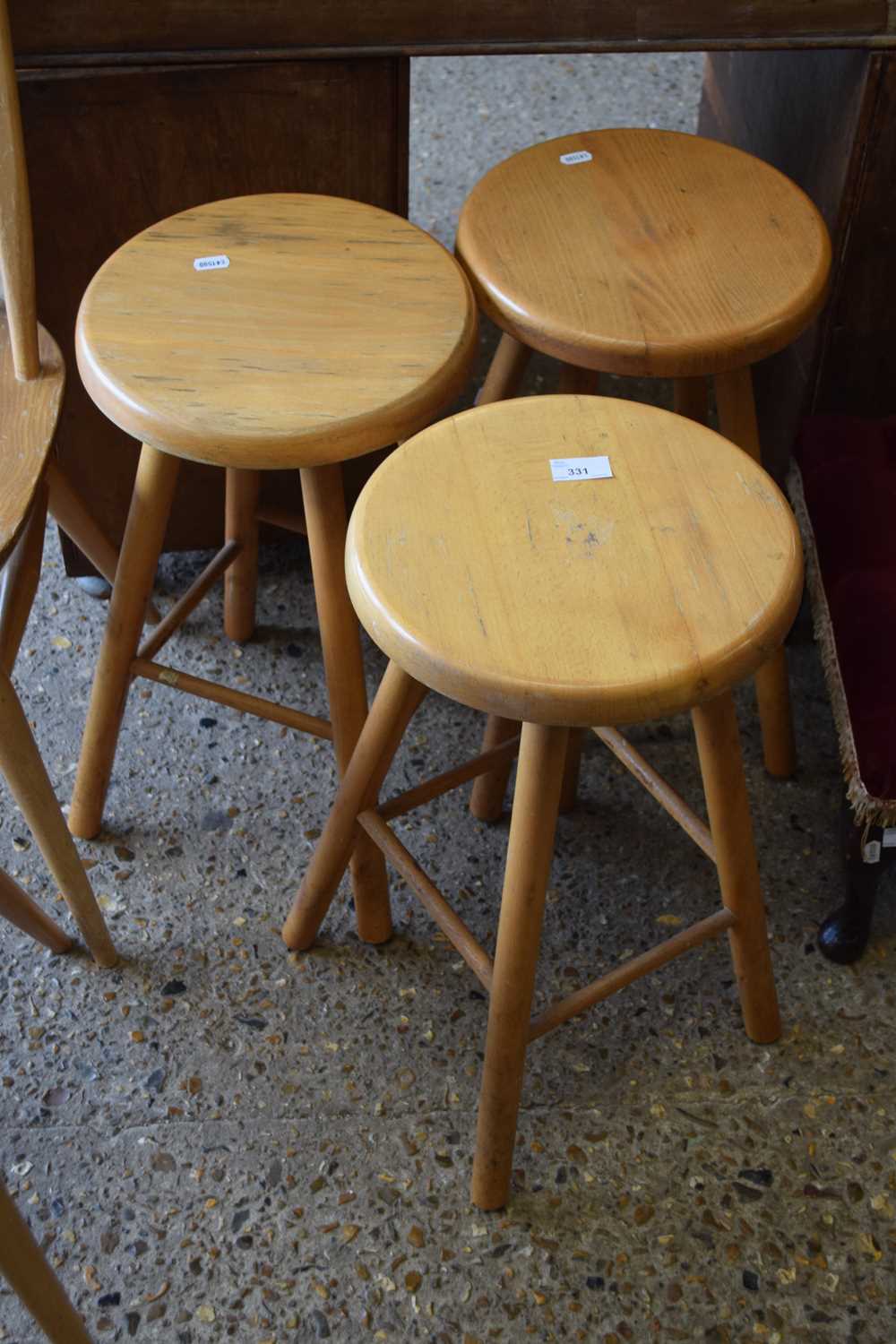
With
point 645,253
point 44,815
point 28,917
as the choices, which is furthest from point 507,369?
point 28,917

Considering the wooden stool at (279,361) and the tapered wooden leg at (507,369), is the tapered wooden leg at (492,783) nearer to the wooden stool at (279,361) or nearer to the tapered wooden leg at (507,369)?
the wooden stool at (279,361)

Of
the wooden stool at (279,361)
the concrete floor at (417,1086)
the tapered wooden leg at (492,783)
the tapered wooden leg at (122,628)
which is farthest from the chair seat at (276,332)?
the concrete floor at (417,1086)

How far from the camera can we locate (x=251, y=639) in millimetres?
2059

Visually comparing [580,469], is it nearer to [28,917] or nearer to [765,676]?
[765,676]

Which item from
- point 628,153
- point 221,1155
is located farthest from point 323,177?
point 221,1155

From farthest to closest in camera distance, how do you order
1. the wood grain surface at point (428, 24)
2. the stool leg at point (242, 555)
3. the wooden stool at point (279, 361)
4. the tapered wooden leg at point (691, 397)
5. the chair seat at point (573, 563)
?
the stool leg at point (242, 555) < the tapered wooden leg at point (691, 397) < the wood grain surface at point (428, 24) < the wooden stool at point (279, 361) < the chair seat at point (573, 563)

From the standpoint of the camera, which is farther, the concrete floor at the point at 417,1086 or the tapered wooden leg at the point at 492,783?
the tapered wooden leg at the point at 492,783

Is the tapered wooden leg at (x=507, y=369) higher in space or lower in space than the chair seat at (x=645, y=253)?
lower

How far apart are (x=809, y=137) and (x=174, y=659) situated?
3.86 ft

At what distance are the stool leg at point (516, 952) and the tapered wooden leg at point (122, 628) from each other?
52 cm

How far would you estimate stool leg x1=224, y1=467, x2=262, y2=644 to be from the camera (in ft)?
6.00

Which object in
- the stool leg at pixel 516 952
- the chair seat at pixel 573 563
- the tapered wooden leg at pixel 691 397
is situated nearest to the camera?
the chair seat at pixel 573 563

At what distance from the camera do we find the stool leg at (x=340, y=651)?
1383 mm

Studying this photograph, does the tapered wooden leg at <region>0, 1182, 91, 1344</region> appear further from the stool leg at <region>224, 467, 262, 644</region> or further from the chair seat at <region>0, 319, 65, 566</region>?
the stool leg at <region>224, 467, 262, 644</region>
